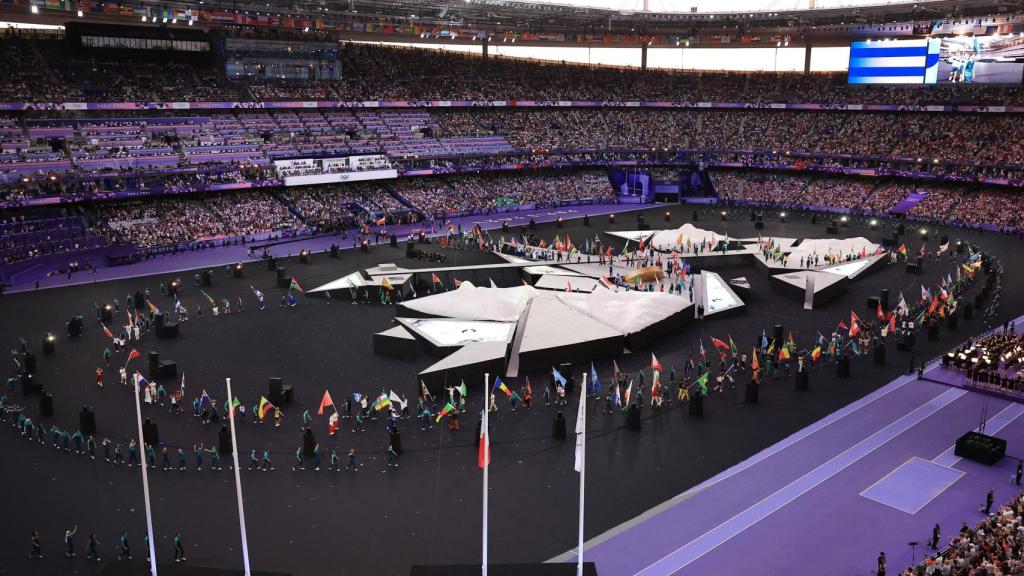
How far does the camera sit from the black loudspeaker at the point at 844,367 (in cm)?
3358

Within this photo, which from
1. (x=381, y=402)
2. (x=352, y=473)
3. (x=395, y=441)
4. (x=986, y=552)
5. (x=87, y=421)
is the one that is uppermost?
(x=986, y=552)

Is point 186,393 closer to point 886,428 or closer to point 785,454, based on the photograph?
point 785,454

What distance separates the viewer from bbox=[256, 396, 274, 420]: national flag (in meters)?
28.1

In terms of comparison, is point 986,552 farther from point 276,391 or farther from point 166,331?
point 166,331

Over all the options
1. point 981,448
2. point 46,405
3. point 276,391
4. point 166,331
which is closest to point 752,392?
point 981,448

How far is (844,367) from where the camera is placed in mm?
33656

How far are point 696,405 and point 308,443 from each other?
1425 cm

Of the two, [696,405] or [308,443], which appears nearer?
[308,443]

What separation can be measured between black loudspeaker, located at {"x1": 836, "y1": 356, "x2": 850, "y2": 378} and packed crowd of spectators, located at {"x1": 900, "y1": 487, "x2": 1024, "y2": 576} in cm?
1395

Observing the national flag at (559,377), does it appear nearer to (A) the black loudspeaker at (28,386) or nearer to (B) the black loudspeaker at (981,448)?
(B) the black loudspeaker at (981,448)

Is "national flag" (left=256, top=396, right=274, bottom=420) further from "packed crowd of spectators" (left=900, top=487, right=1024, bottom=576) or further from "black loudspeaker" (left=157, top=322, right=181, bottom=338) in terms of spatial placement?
"packed crowd of spectators" (left=900, top=487, right=1024, bottom=576)

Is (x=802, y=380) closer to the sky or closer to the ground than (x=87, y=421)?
closer to the ground

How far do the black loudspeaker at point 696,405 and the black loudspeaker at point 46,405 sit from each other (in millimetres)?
24094

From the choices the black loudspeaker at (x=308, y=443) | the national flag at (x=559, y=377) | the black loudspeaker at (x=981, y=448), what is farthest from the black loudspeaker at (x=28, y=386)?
the black loudspeaker at (x=981, y=448)
